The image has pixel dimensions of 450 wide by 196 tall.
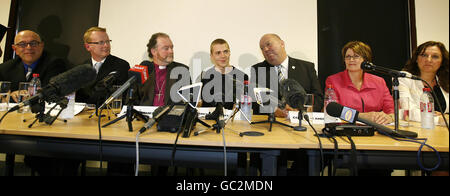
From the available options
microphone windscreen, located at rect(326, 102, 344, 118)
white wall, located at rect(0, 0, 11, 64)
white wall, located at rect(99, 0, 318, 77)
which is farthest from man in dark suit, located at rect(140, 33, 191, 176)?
white wall, located at rect(0, 0, 11, 64)

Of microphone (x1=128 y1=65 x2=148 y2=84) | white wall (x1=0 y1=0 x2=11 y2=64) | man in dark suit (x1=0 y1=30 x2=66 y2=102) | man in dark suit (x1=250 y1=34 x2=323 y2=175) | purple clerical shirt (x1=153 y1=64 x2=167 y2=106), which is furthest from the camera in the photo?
white wall (x1=0 y1=0 x2=11 y2=64)

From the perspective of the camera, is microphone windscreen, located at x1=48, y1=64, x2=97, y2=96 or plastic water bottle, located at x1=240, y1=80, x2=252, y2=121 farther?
plastic water bottle, located at x1=240, y1=80, x2=252, y2=121

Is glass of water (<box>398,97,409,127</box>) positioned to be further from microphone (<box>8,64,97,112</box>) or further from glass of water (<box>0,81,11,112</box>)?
glass of water (<box>0,81,11,112</box>)

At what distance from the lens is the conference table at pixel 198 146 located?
2.99ft

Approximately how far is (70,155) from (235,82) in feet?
3.24

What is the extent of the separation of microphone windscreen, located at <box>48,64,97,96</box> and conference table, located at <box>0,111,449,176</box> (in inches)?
7.5

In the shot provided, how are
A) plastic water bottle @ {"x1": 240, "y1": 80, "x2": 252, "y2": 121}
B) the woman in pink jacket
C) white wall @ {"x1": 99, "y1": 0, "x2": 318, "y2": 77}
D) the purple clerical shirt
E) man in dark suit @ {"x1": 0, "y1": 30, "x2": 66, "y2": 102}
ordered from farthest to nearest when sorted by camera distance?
white wall @ {"x1": 99, "y1": 0, "x2": 318, "y2": 77}
man in dark suit @ {"x1": 0, "y1": 30, "x2": 66, "y2": 102}
the purple clerical shirt
the woman in pink jacket
plastic water bottle @ {"x1": 240, "y1": 80, "x2": 252, "y2": 121}

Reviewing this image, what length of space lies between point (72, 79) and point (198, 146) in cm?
73

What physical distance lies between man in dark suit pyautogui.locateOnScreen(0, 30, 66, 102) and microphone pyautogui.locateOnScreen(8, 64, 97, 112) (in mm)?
1804

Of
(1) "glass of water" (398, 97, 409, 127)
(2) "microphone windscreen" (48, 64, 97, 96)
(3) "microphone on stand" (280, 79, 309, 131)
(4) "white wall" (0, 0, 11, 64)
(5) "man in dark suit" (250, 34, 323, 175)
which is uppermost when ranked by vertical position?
(4) "white wall" (0, 0, 11, 64)

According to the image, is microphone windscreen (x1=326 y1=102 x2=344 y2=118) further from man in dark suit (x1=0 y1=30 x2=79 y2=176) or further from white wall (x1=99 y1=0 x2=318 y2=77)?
man in dark suit (x1=0 y1=30 x2=79 y2=176)

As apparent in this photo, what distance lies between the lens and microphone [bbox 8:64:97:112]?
1008mm

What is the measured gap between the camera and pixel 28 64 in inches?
102

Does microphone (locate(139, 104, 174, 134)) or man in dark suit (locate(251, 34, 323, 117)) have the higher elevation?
man in dark suit (locate(251, 34, 323, 117))
